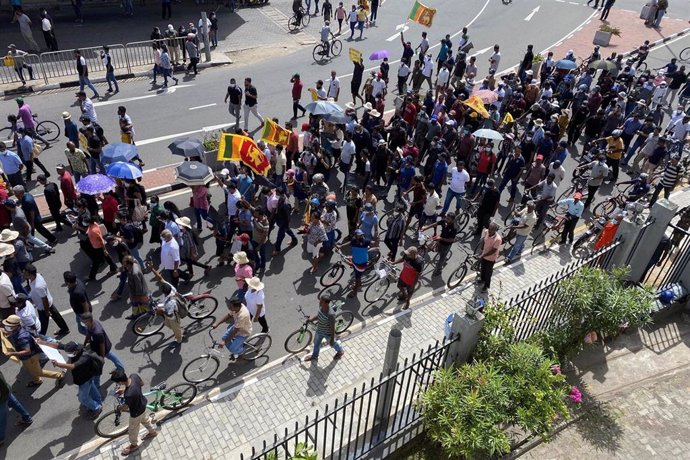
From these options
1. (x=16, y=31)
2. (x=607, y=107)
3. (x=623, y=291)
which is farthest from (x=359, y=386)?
(x=16, y=31)

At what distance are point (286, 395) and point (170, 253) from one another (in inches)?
157

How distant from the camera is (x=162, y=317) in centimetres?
1050

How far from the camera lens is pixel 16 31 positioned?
2575 cm

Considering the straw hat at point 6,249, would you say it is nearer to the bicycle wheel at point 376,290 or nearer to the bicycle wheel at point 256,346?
the bicycle wheel at point 256,346

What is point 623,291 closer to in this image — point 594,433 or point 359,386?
point 594,433

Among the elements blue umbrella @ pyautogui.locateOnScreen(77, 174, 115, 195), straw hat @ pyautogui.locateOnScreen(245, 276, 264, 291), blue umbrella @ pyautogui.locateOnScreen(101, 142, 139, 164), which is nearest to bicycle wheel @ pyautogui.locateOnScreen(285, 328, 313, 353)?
straw hat @ pyautogui.locateOnScreen(245, 276, 264, 291)

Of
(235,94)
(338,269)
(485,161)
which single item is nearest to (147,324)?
(338,269)

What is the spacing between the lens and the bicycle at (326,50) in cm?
2616

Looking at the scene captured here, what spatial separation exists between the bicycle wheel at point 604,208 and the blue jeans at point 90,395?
557 inches

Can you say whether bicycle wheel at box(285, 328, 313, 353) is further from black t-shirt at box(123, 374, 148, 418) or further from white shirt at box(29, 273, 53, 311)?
white shirt at box(29, 273, 53, 311)

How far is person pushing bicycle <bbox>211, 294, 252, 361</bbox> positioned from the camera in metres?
9.69

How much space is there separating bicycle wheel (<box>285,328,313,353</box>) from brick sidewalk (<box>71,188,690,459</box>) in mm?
341

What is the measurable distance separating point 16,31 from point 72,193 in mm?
17141

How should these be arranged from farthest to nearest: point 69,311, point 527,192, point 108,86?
1. point 108,86
2. point 527,192
3. point 69,311
